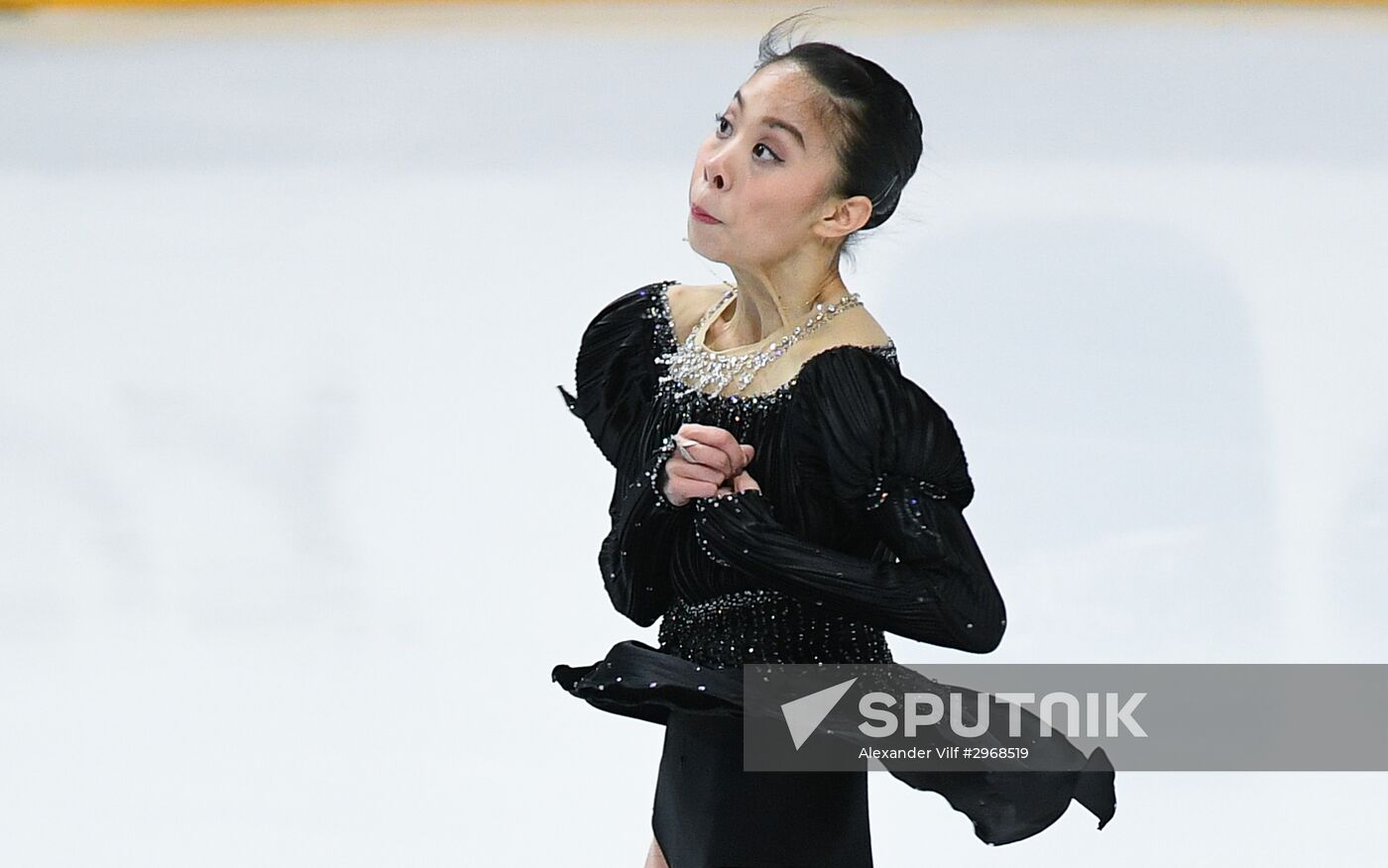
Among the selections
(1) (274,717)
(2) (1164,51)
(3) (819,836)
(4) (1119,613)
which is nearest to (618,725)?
(1) (274,717)

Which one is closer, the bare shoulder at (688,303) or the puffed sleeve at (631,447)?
the puffed sleeve at (631,447)

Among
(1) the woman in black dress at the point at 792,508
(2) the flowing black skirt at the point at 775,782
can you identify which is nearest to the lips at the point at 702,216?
(1) the woman in black dress at the point at 792,508

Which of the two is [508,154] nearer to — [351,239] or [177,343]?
[351,239]

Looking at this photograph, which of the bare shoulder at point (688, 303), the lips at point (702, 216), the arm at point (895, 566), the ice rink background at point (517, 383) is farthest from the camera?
the ice rink background at point (517, 383)

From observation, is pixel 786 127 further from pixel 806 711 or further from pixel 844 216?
pixel 806 711

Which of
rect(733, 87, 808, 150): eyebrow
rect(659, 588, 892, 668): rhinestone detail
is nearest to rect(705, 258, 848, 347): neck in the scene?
rect(733, 87, 808, 150): eyebrow

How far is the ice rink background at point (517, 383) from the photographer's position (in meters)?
2.61

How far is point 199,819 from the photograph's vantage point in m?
2.55

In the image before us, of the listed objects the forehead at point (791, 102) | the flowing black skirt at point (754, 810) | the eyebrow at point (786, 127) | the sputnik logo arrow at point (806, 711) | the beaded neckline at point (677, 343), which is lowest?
the flowing black skirt at point (754, 810)

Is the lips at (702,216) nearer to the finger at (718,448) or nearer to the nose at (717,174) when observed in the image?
the nose at (717,174)

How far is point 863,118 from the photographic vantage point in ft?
4.85

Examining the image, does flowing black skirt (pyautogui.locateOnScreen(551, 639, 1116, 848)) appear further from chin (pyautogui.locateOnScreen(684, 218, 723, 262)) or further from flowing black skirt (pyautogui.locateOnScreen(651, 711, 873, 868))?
chin (pyautogui.locateOnScreen(684, 218, 723, 262))

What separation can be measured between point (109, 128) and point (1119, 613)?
2.33m

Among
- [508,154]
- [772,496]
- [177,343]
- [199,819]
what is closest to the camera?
[772,496]
